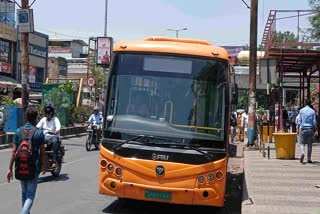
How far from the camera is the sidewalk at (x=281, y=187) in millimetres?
8727

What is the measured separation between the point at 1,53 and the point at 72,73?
142 ft

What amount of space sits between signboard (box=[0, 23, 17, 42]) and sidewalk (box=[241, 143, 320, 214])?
3013 centimetres

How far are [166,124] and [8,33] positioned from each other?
3640 centimetres

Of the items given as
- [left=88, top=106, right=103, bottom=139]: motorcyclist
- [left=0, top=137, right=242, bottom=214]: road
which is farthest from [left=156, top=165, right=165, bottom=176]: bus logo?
[left=88, top=106, right=103, bottom=139]: motorcyclist

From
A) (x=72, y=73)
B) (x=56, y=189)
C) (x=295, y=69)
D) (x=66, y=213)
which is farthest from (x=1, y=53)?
(x=72, y=73)

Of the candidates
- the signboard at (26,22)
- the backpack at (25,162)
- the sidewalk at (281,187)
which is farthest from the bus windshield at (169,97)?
the signboard at (26,22)

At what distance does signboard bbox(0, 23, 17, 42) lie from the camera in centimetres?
4178

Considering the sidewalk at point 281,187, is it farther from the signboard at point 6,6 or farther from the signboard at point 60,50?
the signboard at point 60,50

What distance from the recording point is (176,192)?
28.7 ft

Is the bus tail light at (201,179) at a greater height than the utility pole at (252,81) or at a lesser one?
lesser

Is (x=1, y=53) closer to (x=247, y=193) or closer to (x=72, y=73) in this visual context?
(x=247, y=193)

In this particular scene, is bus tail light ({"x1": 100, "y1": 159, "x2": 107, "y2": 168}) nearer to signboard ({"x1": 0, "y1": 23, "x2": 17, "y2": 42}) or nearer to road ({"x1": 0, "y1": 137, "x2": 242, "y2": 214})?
road ({"x1": 0, "y1": 137, "x2": 242, "y2": 214})

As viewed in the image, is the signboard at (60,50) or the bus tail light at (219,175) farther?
the signboard at (60,50)

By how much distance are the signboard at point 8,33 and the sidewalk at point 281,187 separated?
3013cm
